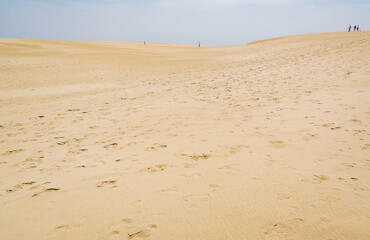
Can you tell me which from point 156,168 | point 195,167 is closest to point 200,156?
point 195,167

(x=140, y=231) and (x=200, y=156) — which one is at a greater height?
(x=200, y=156)

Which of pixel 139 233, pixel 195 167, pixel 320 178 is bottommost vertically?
pixel 139 233

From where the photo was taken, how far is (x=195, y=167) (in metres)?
3.71

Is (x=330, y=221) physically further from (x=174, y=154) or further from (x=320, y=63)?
(x=320, y=63)

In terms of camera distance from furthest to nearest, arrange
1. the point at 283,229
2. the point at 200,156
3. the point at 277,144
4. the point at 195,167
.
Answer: the point at 277,144
the point at 200,156
the point at 195,167
the point at 283,229

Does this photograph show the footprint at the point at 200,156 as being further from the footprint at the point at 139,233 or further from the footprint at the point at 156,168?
the footprint at the point at 139,233

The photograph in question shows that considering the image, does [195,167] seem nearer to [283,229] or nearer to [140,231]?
[140,231]

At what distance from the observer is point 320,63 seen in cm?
1237

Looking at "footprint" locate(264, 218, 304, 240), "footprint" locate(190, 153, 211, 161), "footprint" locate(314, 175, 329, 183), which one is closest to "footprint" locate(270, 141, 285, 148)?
"footprint" locate(314, 175, 329, 183)

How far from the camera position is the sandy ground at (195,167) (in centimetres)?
252

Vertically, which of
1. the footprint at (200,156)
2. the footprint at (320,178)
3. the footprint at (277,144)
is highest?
the footprint at (277,144)

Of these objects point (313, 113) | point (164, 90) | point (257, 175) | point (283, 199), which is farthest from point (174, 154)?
point (164, 90)

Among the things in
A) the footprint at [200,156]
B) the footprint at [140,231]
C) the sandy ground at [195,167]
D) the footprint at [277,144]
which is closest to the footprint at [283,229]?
the sandy ground at [195,167]

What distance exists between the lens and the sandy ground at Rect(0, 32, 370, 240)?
2.52m
